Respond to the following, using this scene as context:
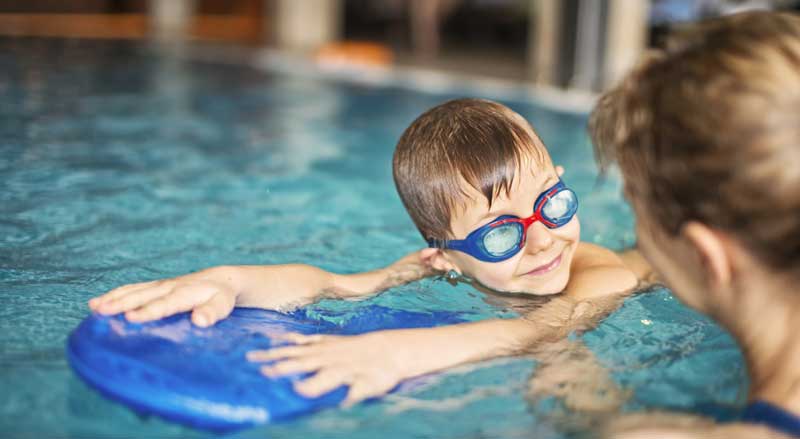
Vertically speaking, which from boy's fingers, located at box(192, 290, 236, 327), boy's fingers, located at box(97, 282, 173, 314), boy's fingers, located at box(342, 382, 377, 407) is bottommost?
boy's fingers, located at box(342, 382, 377, 407)

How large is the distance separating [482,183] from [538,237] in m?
0.23

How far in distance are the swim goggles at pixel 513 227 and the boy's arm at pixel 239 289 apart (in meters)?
0.39

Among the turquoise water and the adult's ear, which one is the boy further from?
the adult's ear

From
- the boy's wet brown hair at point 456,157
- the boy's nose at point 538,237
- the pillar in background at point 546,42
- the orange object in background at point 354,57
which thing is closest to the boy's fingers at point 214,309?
the boy's wet brown hair at point 456,157

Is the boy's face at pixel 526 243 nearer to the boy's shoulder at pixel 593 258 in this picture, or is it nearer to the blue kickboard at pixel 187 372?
the boy's shoulder at pixel 593 258

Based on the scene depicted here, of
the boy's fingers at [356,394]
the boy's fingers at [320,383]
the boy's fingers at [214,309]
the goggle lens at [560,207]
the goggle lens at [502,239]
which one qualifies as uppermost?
the goggle lens at [560,207]

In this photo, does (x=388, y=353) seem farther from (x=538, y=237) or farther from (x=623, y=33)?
(x=623, y=33)

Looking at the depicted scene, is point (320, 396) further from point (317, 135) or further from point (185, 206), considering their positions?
point (317, 135)

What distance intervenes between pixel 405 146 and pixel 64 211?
2171 mm

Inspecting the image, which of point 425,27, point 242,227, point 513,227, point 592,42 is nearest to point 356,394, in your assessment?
point 513,227

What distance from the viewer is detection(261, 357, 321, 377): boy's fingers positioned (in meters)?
1.88

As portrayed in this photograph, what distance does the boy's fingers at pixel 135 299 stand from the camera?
2.05 meters

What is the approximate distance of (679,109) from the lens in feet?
4.68

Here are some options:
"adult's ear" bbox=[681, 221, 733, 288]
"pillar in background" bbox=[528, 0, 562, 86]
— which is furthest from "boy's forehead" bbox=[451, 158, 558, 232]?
"pillar in background" bbox=[528, 0, 562, 86]
